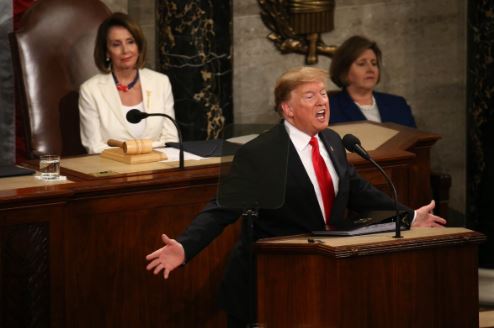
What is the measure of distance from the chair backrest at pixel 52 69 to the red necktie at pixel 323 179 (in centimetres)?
277

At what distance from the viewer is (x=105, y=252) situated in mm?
5859

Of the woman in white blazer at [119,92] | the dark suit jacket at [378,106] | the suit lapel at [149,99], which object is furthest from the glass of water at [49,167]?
the dark suit jacket at [378,106]

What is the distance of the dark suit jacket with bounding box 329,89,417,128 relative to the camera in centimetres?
816

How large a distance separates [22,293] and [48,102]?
7.64 ft

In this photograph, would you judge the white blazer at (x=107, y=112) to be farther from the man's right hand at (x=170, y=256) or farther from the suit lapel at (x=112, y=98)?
the man's right hand at (x=170, y=256)

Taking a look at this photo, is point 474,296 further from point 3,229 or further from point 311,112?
point 3,229

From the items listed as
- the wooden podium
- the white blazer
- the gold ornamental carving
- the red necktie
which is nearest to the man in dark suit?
the red necktie

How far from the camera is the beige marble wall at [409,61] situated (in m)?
9.13

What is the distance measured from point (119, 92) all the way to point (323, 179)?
263 cm

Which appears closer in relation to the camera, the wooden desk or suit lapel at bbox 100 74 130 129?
the wooden desk

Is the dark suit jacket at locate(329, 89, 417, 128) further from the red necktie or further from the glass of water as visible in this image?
the red necktie

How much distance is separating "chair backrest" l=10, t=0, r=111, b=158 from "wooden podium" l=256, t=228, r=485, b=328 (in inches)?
125

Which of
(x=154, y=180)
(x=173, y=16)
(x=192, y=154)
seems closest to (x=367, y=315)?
(x=154, y=180)

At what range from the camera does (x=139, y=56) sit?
7.63 metres
